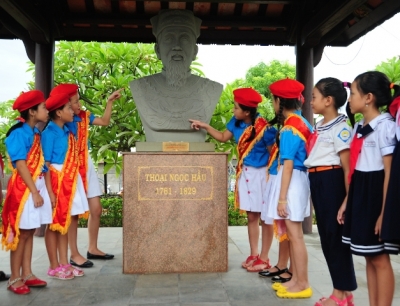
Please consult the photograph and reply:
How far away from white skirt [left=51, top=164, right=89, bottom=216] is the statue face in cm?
142

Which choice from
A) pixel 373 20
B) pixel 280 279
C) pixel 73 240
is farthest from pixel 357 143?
pixel 373 20

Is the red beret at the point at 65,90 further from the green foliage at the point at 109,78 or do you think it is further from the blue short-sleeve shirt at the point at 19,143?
the green foliage at the point at 109,78

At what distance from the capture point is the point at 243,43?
22.5 ft

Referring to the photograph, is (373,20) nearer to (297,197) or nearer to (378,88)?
(297,197)

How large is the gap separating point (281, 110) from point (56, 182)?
6.35ft

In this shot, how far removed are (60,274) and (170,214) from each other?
3.41 feet

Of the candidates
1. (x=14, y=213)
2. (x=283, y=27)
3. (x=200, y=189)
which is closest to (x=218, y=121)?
(x=283, y=27)

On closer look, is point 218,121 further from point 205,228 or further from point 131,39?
point 205,228

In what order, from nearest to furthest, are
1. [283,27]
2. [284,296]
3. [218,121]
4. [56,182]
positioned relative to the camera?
[284,296] → [56,182] → [283,27] → [218,121]

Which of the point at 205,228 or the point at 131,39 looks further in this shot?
the point at 131,39

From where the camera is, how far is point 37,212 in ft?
11.6

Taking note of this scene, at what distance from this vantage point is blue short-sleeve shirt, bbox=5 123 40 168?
3.48m

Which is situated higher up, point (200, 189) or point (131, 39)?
point (131, 39)

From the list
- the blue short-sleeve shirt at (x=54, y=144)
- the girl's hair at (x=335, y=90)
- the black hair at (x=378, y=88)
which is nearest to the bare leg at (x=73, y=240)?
the blue short-sleeve shirt at (x=54, y=144)
